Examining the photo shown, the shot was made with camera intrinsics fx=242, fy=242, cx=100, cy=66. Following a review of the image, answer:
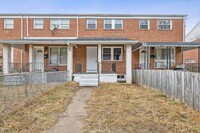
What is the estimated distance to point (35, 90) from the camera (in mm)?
9781

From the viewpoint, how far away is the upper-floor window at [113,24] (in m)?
23.6

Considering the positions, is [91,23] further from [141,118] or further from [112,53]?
[141,118]

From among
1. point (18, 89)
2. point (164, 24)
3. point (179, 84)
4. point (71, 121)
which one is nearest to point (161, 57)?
point (164, 24)

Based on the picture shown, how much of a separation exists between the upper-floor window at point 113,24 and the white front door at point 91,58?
3437 mm

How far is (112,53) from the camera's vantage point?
2136cm

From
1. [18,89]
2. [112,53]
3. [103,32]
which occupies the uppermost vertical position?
[103,32]

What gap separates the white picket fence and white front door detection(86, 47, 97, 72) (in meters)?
8.60

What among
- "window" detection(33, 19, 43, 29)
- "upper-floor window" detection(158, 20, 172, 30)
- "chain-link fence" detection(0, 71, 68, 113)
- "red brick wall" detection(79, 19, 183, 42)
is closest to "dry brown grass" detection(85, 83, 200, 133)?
"chain-link fence" detection(0, 71, 68, 113)

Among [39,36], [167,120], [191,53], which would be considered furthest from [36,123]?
[191,53]

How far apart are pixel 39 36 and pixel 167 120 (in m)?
19.6

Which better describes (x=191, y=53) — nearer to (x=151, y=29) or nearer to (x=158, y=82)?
(x=151, y=29)

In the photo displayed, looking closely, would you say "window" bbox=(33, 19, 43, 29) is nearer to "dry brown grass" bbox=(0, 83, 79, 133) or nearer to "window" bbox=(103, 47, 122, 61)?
"window" bbox=(103, 47, 122, 61)

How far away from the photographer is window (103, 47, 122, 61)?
2133 centimetres

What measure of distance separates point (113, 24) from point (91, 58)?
4.42 metres
